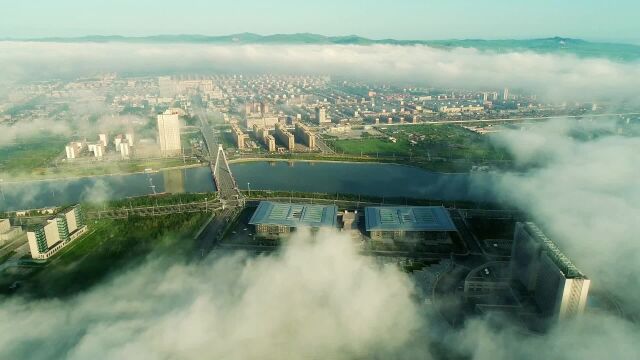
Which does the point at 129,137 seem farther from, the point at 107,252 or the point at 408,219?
the point at 408,219

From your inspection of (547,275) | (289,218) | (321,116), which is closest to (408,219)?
(289,218)

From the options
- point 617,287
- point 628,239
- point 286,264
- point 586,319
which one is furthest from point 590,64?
point 286,264

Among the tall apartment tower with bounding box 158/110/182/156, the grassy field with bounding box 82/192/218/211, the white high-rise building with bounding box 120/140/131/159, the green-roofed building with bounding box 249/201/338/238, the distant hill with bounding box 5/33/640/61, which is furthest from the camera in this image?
the distant hill with bounding box 5/33/640/61

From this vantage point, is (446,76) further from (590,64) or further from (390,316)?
(390,316)

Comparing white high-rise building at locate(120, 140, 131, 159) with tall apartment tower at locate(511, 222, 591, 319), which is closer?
tall apartment tower at locate(511, 222, 591, 319)

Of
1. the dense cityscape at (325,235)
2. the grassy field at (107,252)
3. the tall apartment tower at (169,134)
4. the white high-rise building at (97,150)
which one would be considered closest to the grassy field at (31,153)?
the dense cityscape at (325,235)

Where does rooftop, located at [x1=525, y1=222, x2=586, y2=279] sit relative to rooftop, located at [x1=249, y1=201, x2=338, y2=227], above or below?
above

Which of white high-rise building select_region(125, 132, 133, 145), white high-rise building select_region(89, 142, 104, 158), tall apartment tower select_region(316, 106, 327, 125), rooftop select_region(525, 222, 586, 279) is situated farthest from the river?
tall apartment tower select_region(316, 106, 327, 125)

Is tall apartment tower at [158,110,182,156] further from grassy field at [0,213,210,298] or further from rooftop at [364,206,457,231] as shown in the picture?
rooftop at [364,206,457,231]

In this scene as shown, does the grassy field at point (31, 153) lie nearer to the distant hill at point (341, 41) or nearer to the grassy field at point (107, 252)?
the grassy field at point (107, 252)
